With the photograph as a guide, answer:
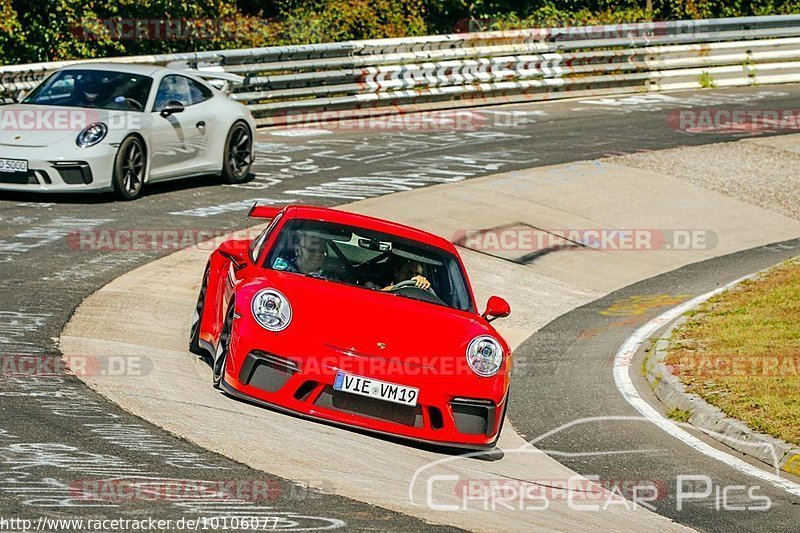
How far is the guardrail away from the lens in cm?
2223

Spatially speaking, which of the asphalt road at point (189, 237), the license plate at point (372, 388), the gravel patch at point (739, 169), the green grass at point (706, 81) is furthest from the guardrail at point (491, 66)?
the license plate at point (372, 388)

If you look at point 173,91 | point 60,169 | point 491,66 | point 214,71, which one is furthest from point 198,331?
point 491,66

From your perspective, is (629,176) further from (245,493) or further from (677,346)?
(245,493)

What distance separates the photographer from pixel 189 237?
46.5 feet

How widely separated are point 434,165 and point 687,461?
11.4m

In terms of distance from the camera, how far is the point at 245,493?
20.9 feet

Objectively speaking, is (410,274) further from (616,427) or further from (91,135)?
(91,135)

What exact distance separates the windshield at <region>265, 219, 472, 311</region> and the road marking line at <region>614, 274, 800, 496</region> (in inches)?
72.7

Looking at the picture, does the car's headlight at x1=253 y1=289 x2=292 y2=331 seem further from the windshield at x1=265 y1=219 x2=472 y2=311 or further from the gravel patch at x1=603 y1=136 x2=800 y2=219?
the gravel patch at x1=603 y1=136 x2=800 y2=219

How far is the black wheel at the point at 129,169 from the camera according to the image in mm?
15000

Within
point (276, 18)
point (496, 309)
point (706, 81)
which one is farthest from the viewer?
point (276, 18)

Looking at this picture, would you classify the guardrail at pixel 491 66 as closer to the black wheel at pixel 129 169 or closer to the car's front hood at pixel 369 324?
the black wheel at pixel 129 169

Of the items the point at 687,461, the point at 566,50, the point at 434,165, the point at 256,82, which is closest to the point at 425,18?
the point at 566,50

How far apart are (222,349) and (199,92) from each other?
904 centimetres
